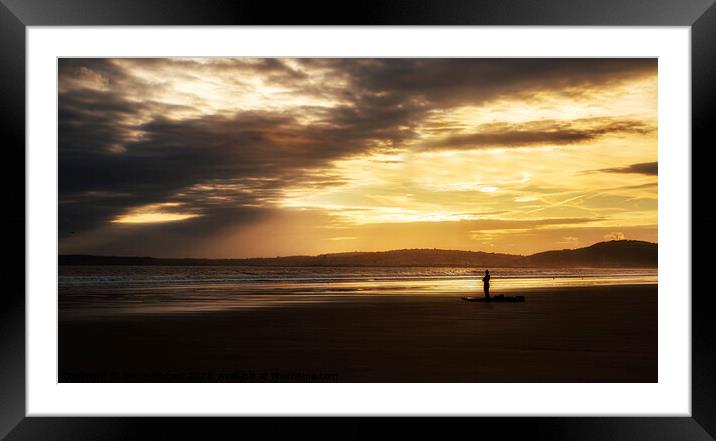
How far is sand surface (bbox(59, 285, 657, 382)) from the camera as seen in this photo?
20.6 feet

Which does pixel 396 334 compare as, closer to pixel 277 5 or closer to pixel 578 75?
pixel 277 5

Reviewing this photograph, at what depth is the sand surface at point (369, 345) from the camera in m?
6.27

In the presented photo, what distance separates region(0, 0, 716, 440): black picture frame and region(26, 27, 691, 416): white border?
8cm

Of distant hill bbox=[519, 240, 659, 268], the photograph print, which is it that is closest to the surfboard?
the photograph print

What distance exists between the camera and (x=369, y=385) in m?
4.88

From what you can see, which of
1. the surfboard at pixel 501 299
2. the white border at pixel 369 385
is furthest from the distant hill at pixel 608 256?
the white border at pixel 369 385

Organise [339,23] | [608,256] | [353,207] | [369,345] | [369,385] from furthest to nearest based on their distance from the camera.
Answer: [608,256]
[353,207]
[369,345]
[369,385]
[339,23]

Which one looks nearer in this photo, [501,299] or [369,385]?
[369,385]

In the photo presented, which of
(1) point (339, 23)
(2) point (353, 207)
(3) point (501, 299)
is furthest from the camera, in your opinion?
(2) point (353, 207)

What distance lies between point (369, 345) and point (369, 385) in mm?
2851

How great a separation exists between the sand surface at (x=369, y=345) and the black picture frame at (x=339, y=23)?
4.97 feet

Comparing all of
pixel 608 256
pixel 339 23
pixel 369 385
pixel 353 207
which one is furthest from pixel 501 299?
pixel 608 256

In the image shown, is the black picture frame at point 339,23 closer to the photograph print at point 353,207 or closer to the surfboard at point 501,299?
the photograph print at point 353,207

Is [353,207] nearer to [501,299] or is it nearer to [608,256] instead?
[608,256]
